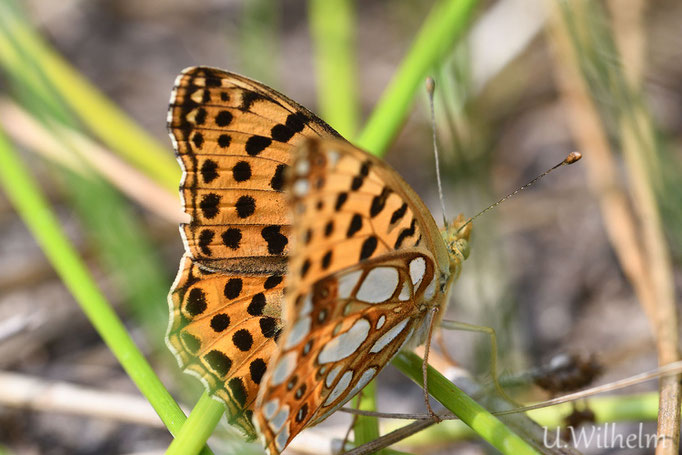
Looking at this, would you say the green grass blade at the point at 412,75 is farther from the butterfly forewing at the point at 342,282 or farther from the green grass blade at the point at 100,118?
the green grass blade at the point at 100,118

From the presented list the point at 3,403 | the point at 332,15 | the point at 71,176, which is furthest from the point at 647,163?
the point at 3,403

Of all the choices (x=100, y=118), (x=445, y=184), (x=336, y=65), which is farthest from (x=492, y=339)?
(x=100, y=118)

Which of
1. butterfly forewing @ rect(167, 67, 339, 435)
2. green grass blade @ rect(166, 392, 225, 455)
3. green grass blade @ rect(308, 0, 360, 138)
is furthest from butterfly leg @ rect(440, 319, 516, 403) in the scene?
green grass blade @ rect(308, 0, 360, 138)

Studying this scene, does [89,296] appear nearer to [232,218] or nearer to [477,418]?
[232,218]

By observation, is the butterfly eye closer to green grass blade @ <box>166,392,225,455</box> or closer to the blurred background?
the blurred background

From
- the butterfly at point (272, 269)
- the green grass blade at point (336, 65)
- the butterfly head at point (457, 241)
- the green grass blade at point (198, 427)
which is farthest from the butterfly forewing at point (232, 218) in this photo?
the green grass blade at point (336, 65)
